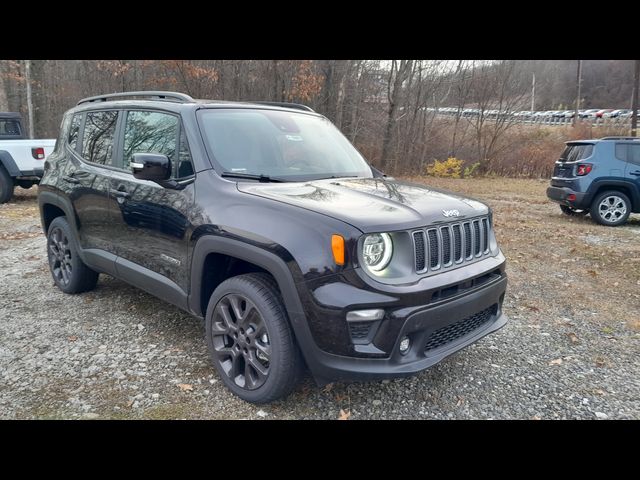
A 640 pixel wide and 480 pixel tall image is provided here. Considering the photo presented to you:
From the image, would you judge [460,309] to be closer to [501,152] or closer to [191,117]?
[191,117]

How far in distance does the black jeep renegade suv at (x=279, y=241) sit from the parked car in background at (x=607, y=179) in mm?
7293

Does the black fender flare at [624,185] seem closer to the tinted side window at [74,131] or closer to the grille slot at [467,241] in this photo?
the grille slot at [467,241]

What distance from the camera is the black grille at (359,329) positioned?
254 centimetres

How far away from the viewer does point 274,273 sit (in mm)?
2705

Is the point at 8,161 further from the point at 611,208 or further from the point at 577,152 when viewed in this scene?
the point at 611,208

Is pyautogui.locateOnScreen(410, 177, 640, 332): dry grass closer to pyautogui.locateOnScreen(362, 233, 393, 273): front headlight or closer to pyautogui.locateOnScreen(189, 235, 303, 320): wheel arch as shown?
pyautogui.locateOnScreen(362, 233, 393, 273): front headlight

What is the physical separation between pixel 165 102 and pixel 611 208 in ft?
30.5

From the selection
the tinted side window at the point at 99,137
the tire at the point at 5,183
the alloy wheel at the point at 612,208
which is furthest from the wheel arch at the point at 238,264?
the tire at the point at 5,183

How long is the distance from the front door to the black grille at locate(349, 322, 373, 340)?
1.37 metres

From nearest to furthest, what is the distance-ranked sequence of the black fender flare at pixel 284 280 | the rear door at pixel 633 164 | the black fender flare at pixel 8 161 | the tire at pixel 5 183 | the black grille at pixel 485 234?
1. the black fender flare at pixel 284 280
2. the black grille at pixel 485 234
3. the rear door at pixel 633 164
4. the black fender flare at pixel 8 161
5. the tire at pixel 5 183

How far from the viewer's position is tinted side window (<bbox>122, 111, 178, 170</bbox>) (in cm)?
359

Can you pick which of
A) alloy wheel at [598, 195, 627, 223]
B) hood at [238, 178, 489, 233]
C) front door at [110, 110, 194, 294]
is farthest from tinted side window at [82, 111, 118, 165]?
alloy wheel at [598, 195, 627, 223]

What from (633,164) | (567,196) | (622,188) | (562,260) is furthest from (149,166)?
(633,164)

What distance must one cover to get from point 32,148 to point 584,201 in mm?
11834
